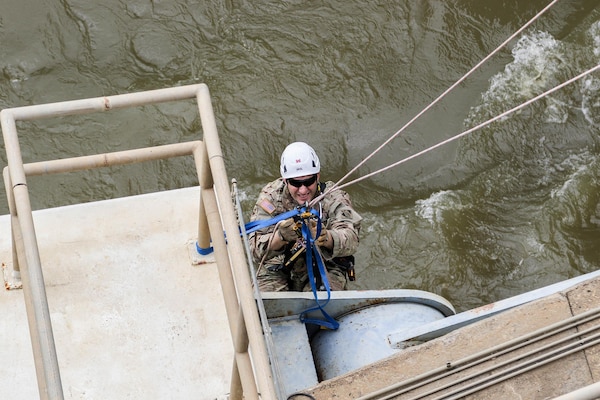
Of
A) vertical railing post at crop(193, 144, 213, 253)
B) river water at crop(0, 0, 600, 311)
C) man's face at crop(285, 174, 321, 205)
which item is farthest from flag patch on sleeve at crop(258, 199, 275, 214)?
river water at crop(0, 0, 600, 311)

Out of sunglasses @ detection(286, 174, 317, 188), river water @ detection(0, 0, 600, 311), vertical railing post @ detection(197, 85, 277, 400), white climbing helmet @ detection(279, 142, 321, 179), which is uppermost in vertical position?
river water @ detection(0, 0, 600, 311)

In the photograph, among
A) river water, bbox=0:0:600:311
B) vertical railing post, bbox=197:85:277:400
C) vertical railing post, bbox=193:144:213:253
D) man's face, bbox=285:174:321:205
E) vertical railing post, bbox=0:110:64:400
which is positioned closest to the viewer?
vertical railing post, bbox=197:85:277:400

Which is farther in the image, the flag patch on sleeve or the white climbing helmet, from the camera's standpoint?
the flag patch on sleeve

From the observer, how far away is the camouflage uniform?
586 centimetres

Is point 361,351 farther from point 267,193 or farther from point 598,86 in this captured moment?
point 598,86

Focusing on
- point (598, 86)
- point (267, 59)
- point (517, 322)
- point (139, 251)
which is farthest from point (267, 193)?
point (598, 86)

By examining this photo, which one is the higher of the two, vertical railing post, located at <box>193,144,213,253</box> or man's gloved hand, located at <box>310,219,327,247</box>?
vertical railing post, located at <box>193,144,213,253</box>

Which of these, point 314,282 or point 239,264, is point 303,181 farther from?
point 239,264

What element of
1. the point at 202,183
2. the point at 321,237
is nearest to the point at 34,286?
the point at 202,183

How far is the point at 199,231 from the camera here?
16.7 ft

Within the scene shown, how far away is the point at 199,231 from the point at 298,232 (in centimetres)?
67

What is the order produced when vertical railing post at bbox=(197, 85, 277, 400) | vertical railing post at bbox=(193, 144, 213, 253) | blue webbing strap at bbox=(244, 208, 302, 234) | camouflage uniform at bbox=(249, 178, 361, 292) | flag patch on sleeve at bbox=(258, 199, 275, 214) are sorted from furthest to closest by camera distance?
1. flag patch on sleeve at bbox=(258, 199, 275, 214)
2. camouflage uniform at bbox=(249, 178, 361, 292)
3. blue webbing strap at bbox=(244, 208, 302, 234)
4. vertical railing post at bbox=(193, 144, 213, 253)
5. vertical railing post at bbox=(197, 85, 277, 400)

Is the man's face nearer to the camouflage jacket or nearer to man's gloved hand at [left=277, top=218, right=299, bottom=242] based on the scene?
the camouflage jacket

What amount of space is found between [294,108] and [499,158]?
2.05 m
